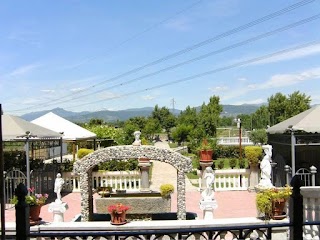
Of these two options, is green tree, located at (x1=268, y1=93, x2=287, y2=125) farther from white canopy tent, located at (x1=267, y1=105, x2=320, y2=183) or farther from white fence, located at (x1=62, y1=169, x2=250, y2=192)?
white canopy tent, located at (x1=267, y1=105, x2=320, y2=183)

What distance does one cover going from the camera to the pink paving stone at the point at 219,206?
39.8 feet

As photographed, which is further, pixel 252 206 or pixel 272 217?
pixel 252 206

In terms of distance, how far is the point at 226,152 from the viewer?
30.3 meters

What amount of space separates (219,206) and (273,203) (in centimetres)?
513

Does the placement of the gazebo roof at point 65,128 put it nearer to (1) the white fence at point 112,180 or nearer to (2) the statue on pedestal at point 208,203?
(1) the white fence at point 112,180

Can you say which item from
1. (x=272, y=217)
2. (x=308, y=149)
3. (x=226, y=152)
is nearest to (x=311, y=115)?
(x=308, y=149)

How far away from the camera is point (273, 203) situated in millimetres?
8578

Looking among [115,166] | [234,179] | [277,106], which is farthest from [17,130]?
[277,106]

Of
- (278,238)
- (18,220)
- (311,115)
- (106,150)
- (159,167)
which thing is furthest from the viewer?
(159,167)

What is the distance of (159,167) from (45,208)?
12900 millimetres

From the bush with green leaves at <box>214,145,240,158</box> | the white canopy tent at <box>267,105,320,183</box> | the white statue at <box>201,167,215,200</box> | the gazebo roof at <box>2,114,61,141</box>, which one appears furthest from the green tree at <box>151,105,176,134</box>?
the white statue at <box>201,167,215,200</box>

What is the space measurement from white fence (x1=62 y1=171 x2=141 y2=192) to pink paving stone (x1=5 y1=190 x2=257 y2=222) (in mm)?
877

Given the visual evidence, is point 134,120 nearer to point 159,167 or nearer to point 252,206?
point 159,167

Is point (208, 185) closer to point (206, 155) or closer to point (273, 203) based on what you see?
point (273, 203)
